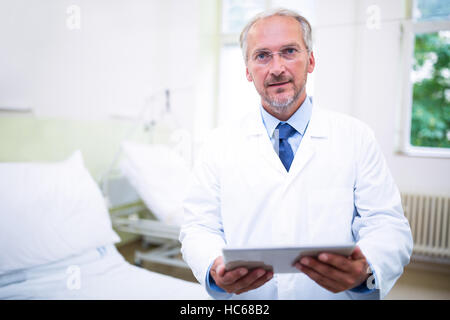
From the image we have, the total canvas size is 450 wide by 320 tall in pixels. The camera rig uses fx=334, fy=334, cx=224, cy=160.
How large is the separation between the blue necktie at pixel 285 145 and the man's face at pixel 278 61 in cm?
8

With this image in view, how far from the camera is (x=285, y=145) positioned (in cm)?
109

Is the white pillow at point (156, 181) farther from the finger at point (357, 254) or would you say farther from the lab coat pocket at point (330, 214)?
the finger at point (357, 254)

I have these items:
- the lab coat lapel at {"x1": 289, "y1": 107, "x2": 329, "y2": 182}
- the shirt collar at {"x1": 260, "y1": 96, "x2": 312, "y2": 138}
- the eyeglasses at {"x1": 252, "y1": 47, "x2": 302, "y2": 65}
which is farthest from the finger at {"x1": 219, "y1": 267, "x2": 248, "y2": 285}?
the eyeglasses at {"x1": 252, "y1": 47, "x2": 302, "y2": 65}

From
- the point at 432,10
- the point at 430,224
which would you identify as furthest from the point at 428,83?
the point at 430,224

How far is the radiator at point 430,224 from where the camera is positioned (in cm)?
258

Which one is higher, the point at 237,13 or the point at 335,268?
the point at 237,13

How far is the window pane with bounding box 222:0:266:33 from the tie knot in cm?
261

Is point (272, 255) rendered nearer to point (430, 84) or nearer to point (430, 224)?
point (430, 224)

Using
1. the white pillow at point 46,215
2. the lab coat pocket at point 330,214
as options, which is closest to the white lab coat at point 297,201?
the lab coat pocket at point 330,214

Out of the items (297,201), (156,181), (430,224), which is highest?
(297,201)

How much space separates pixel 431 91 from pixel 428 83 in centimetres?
7

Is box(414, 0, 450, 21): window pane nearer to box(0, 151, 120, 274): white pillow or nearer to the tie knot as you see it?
the tie knot

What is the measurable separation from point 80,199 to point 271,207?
1057 millimetres

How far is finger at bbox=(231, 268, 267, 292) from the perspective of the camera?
0.76m
